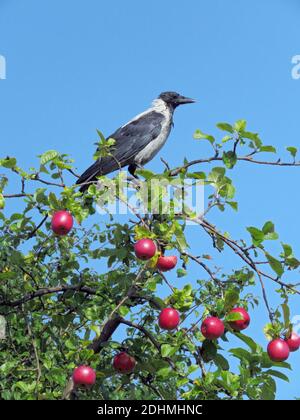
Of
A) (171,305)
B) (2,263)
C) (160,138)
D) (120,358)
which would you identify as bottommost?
(120,358)

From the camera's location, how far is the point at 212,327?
349cm

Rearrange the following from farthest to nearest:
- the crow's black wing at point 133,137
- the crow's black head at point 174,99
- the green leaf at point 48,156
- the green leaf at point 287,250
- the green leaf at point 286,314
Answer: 1. the crow's black head at point 174,99
2. the crow's black wing at point 133,137
3. the green leaf at point 48,156
4. the green leaf at point 287,250
5. the green leaf at point 286,314

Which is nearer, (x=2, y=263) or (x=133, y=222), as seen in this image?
(x=133, y=222)

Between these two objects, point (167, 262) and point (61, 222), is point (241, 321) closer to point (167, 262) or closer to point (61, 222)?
point (167, 262)

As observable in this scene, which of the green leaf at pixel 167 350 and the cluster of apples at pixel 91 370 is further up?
the green leaf at pixel 167 350

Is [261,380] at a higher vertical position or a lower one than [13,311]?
lower

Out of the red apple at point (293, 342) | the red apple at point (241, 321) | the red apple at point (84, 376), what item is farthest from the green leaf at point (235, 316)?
the red apple at point (84, 376)

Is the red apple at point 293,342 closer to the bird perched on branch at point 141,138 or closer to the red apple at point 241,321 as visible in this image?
the red apple at point 241,321

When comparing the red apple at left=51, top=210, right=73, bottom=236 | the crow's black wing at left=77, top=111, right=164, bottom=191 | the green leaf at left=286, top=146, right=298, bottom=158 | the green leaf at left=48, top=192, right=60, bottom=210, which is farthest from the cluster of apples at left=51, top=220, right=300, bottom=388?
the crow's black wing at left=77, top=111, right=164, bottom=191

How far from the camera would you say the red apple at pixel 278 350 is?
3.47 meters

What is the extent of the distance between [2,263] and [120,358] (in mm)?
2409
